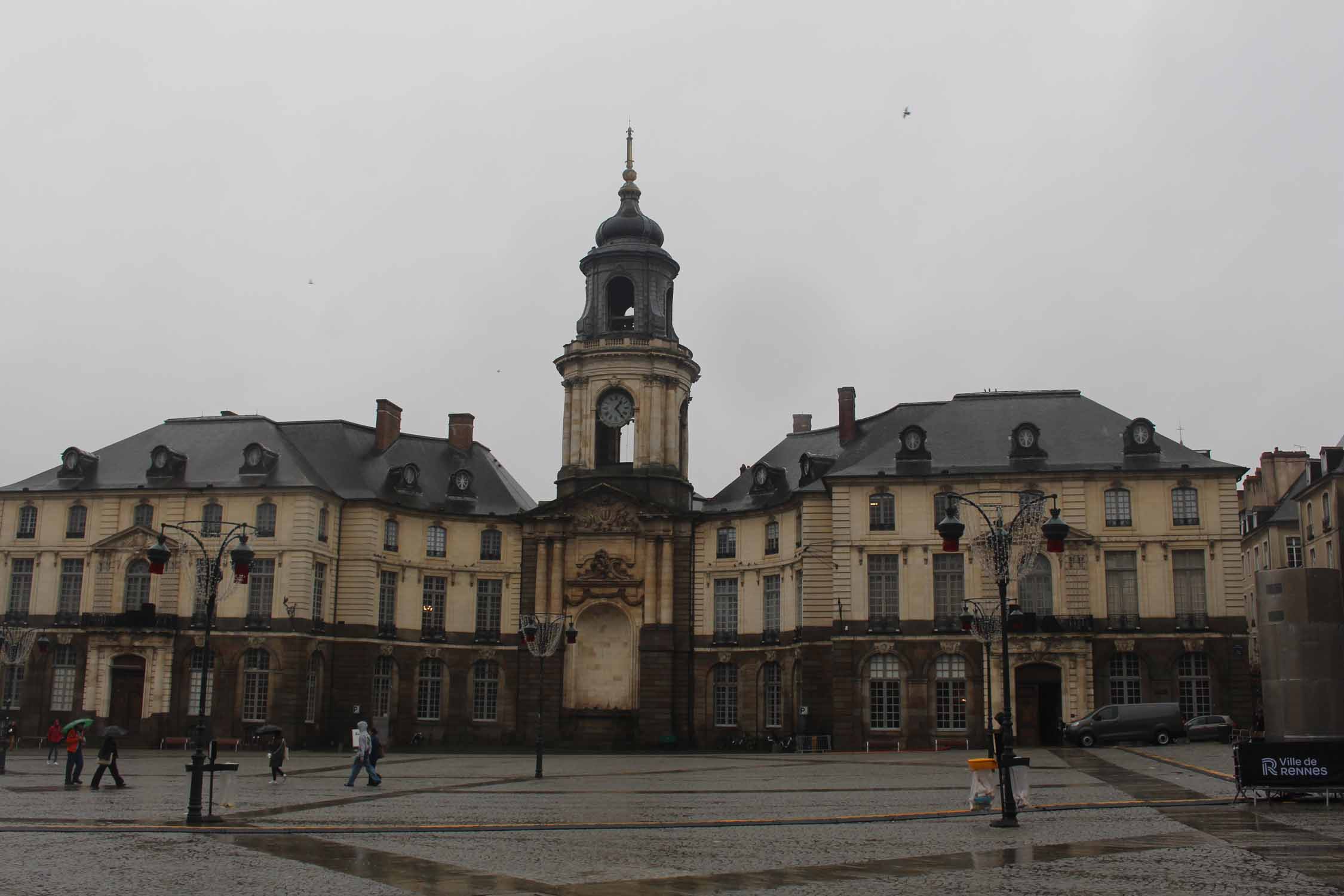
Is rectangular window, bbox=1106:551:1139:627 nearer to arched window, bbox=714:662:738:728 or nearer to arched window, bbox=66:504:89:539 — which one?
arched window, bbox=714:662:738:728

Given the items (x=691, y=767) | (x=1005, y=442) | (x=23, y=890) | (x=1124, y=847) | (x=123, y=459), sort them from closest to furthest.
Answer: (x=23, y=890) < (x=1124, y=847) < (x=691, y=767) < (x=1005, y=442) < (x=123, y=459)

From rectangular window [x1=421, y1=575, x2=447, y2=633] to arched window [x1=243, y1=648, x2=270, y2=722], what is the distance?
7857mm

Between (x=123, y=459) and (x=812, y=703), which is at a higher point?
(x=123, y=459)

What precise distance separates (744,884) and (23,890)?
8705mm

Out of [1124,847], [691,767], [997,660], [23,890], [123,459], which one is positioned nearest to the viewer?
[23,890]

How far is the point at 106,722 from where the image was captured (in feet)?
182

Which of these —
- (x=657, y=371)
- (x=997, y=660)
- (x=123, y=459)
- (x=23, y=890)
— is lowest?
(x=23, y=890)

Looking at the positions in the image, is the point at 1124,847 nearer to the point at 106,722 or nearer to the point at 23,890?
the point at 23,890

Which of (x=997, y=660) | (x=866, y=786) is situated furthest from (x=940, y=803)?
(x=997, y=660)

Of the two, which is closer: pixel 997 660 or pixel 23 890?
pixel 23 890

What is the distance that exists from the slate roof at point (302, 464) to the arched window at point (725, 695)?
12.6 meters

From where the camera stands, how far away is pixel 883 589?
54469mm

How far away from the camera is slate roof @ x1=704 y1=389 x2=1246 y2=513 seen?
53.9 m

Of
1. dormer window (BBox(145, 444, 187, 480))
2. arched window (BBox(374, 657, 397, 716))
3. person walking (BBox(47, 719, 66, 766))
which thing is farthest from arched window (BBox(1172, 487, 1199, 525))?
dormer window (BBox(145, 444, 187, 480))
